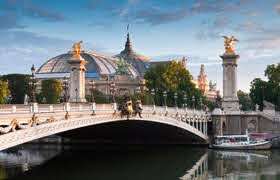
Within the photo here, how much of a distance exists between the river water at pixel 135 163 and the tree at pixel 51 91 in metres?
13.3

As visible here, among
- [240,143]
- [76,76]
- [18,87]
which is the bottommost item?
[240,143]

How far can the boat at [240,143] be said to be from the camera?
51844 millimetres

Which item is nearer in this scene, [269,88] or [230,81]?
[230,81]

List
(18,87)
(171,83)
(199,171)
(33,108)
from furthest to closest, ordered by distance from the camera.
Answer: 1. (171,83)
2. (18,87)
3. (199,171)
4. (33,108)

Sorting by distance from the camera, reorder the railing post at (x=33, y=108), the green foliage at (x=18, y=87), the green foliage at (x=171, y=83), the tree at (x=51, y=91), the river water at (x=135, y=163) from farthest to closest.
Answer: the green foliage at (x=171, y=83) < the tree at (x=51, y=91) < the green foliage at (x=18, y=87) < the river water at (x=135, y=163) < the railing post at (x=33, y=108)

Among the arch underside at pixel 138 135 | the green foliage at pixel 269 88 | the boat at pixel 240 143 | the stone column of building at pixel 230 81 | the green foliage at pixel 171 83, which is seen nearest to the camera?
the arch underside at pixel 138 135

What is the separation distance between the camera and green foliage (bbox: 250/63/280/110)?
65.6m

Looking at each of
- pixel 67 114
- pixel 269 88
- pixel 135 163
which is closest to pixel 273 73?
pixel 269 88

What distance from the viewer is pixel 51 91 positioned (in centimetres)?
7038

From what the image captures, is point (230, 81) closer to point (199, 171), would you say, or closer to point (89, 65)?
point (199, 171)

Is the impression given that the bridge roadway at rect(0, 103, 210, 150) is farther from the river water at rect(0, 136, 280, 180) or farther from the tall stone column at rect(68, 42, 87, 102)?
the tall stone column at rect(68, 42, 87, 102)

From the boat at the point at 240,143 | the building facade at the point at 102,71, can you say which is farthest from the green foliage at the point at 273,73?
the building facade at the point at 102,71

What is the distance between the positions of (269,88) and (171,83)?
40.3 feet

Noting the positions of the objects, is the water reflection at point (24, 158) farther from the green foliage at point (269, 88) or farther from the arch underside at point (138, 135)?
the green foliage at point (269, 88)
